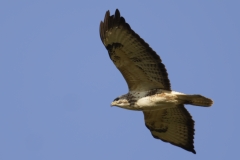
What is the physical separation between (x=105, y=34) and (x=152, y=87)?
1.69 meters

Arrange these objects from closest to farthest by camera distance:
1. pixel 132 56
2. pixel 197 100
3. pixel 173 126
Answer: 1. pixel 197 100
2. pixel 132 56
3. pixel 173 126

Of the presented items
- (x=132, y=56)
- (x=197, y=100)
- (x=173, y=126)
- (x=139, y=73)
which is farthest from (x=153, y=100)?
(x=173, y=126)

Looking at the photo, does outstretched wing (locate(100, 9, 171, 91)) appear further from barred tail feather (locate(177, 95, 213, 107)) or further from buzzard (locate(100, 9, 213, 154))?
barred tail feather (locate(177, 95, 213, 107))

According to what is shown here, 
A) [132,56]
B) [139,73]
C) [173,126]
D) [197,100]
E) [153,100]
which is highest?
[132,56]

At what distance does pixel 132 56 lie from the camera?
1209 centimetres

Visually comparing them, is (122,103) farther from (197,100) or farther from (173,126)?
(173,126)

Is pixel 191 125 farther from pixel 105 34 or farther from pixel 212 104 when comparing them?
pixel 105 34

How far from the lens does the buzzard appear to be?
1180 centimetres

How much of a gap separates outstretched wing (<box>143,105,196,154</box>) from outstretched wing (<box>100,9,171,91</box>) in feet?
3.43

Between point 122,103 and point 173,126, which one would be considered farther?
point 173,126

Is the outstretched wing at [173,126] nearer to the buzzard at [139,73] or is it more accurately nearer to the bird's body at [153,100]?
the buzzard at [139,73]

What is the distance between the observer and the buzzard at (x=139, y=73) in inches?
465

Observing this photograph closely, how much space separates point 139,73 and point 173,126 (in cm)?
197

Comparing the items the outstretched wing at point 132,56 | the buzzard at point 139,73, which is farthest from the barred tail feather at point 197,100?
the outstretched wing at point 132,56
